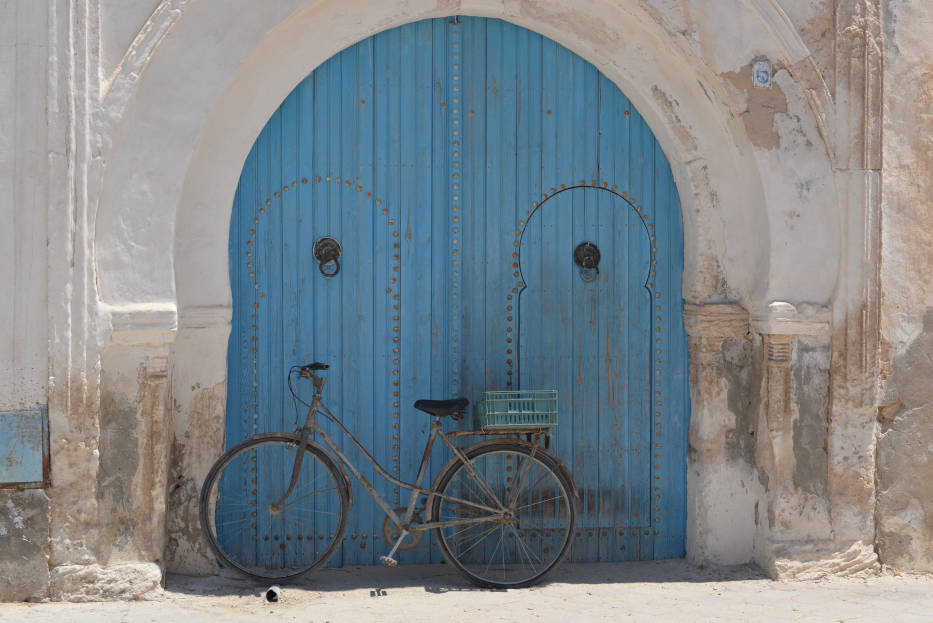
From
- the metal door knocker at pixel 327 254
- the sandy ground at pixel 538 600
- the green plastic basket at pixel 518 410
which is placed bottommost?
the sandy ground at pixel 538 600

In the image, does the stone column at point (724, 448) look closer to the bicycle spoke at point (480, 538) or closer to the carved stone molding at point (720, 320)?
the carved stone molding at point (720, 320)

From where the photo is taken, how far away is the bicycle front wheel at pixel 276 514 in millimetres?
5773

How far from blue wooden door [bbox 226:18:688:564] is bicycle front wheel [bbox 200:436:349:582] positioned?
0.48ft

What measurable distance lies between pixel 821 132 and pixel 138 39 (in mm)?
3355

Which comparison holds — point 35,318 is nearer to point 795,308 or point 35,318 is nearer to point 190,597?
point 190,597

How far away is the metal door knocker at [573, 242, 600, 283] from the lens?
6008 millimetres

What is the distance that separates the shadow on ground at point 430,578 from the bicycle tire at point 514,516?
135 mm

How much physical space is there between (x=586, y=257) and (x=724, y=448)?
1.25m

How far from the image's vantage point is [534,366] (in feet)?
19.7

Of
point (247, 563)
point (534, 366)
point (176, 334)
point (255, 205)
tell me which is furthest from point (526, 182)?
point (247, 563)

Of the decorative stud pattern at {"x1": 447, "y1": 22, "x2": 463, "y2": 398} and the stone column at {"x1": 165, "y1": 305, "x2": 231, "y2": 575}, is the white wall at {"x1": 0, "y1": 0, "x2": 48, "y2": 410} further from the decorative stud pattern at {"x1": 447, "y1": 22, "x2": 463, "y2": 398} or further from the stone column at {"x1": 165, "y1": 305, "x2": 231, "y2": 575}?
the decorative stud pattern at {"x1": 447, "y1": 22, "x2": 463, "y2": 398}

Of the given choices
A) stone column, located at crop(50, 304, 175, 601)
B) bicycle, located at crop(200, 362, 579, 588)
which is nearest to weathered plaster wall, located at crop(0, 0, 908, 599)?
stone column, located at crop(50, 304, 175, 601)

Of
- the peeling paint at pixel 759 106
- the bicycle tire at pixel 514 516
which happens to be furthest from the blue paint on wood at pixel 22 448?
the peeling paint at pixel 759 106

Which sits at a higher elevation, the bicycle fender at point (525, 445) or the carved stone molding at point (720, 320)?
the carved stone molding at point (720, 320)
